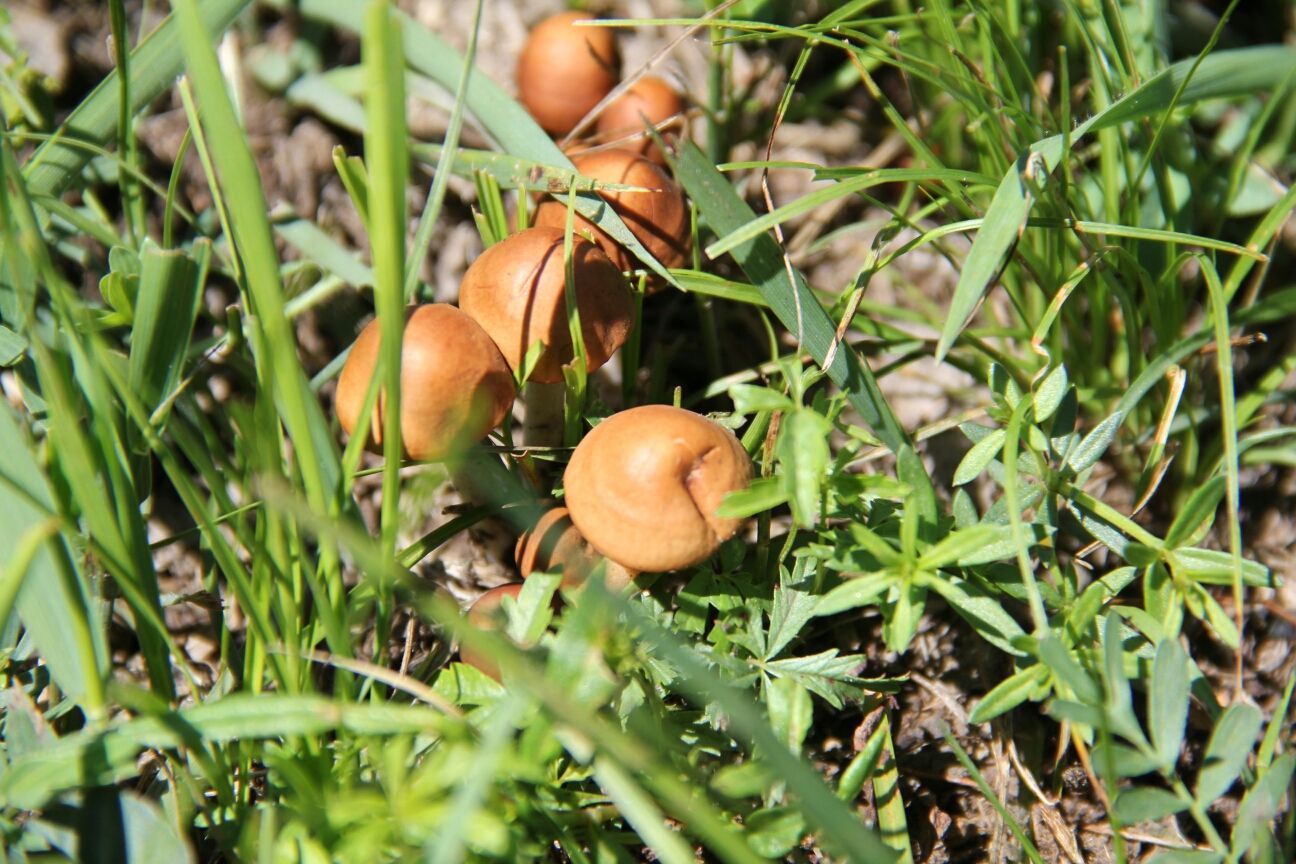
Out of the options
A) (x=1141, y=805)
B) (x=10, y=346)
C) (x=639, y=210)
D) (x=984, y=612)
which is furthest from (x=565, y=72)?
(x=1141, y=805)

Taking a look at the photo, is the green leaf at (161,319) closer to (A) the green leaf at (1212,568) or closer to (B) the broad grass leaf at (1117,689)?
(B) the broad grass leaf at (1117,689)

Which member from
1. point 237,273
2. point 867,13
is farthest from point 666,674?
point 867,13

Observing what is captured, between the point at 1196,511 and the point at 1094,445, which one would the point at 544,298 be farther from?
the point at 1196,511

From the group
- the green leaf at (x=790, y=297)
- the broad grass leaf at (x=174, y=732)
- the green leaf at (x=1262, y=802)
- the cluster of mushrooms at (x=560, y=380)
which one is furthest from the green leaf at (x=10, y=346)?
the green leaf at (x=1262, y=802)

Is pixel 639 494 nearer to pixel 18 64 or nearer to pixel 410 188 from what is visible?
pixel 410 188

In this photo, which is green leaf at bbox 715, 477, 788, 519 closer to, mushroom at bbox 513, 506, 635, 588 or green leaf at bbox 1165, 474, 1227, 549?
mushroom at bbox 513, 506, 635, 588

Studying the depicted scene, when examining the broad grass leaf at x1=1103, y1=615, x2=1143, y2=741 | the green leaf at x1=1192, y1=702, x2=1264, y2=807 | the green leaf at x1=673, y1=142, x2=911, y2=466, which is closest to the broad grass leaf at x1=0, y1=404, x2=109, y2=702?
the green leaf at x1=673, y1=142, x2=911, y2=466
